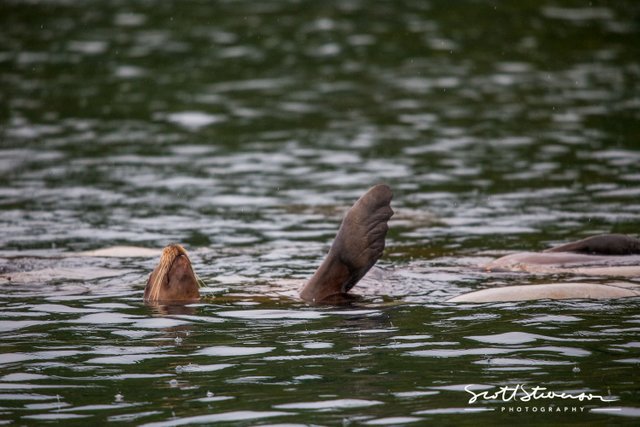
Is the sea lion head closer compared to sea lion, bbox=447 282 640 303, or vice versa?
sea lion, bbox=447 282 640 303

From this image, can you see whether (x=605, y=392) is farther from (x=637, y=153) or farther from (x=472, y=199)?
(x=637, y=153)

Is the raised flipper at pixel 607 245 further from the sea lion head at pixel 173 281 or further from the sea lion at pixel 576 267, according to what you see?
the sea lion head at pixel 173 281

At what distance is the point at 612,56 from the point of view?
94.8ft

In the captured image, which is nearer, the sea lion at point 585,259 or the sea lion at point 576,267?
the sea lion at point 576,267

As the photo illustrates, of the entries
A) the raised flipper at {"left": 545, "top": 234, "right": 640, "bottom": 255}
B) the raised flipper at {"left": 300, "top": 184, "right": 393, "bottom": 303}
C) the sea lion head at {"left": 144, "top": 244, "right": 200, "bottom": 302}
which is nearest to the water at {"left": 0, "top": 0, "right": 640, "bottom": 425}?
the sea lion head at {"left": 144, "top": 244, "right": 200, "bottom": 302}

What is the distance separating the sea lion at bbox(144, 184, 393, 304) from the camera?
1053cm

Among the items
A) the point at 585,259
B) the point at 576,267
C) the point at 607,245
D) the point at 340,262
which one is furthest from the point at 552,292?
the point at 340,262

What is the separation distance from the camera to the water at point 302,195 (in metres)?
8.17

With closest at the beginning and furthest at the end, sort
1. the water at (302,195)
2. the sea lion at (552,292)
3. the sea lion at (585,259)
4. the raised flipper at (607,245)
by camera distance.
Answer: the water at (302,195), the sea lion at (552,292), the sea lion at (585,259), the raised flipper at (607,245)

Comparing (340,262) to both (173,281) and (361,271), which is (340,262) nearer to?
(361,271)

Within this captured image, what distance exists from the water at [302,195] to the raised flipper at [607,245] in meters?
1.02

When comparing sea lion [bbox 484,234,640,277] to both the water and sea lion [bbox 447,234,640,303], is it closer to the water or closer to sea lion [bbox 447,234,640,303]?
sea lion [bbox 447,234,640,303]

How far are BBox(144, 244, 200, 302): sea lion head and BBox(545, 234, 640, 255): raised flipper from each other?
403cm

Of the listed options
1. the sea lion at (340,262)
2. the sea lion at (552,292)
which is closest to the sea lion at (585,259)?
the sea lion at (552,292)
